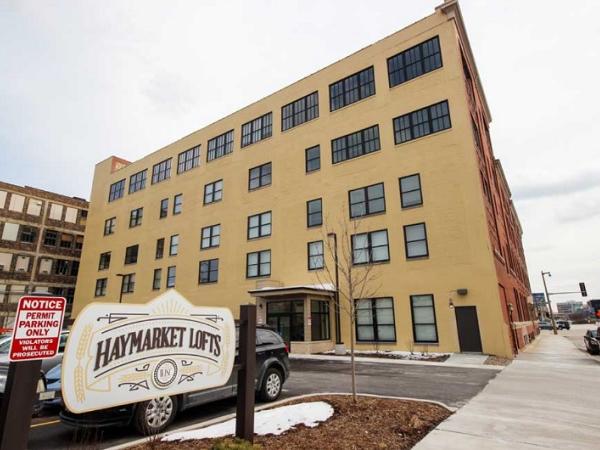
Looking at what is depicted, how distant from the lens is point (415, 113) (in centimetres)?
2348

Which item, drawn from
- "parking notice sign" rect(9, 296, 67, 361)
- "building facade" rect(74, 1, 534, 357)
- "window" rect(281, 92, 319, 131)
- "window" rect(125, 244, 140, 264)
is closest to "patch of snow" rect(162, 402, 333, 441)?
"parking notice sign" rect(9, 296, 67, 361)

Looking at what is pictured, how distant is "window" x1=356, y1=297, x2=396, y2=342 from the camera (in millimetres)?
21266

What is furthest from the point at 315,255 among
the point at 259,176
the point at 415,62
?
the point at 415,62

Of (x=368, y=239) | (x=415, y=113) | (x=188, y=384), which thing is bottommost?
(x=188, y=384)

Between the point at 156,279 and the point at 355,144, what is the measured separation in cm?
2379

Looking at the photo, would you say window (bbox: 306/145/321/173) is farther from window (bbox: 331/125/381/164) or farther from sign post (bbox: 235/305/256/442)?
sign post (bbox: 235/305/256/442)

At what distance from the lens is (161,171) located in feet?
132

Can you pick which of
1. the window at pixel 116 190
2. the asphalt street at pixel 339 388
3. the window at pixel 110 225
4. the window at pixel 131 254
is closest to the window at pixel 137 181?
the window at pixel 116 190

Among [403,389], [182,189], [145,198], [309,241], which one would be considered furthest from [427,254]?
[145,198]

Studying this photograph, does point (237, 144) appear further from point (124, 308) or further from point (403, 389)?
point (124, 308)

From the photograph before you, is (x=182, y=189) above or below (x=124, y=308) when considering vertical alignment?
Answer: above

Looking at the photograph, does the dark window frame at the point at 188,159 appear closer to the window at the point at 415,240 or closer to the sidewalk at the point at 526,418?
the window at the point at 415,240

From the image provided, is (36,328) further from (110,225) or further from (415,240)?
(110,225)

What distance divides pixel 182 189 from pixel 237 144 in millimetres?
8176
